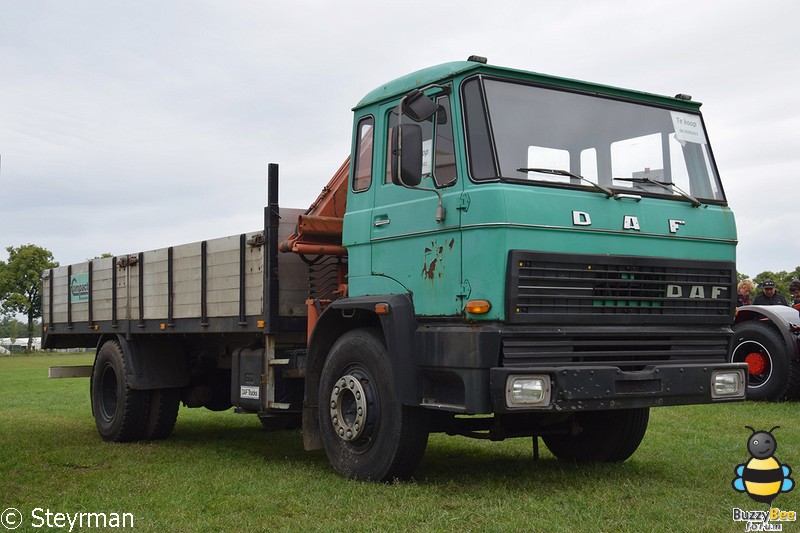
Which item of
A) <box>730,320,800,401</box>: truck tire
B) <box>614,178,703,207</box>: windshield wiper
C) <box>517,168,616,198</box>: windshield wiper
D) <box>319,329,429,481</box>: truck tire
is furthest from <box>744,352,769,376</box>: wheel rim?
<box>319,329,429,481</box>: truck tire

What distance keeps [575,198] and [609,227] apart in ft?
1.02

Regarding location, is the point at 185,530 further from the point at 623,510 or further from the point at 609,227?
the point at 609,227

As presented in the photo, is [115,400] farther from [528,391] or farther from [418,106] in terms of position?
[528,391]

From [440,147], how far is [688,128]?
82.7 inches

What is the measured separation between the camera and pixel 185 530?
5844 millimetres

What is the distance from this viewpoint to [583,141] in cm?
706

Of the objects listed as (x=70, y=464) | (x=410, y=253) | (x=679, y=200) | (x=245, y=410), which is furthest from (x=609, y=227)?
(x=70, y=464)

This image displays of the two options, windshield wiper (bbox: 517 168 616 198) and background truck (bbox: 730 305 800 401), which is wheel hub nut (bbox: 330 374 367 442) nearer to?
windshield wiper (bbox: 517 168 616 198)

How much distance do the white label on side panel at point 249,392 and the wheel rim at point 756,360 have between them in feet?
23.9

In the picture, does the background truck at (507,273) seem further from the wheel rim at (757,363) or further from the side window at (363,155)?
the wheel rim at (757,363)

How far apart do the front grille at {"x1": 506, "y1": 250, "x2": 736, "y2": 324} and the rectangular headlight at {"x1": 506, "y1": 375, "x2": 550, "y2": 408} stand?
39 centimetres

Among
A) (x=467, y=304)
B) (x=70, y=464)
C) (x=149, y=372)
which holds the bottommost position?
(x=70, y=464)

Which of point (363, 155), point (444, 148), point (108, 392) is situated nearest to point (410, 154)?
point (444, 148)

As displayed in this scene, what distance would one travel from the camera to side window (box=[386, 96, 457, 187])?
6840mm
